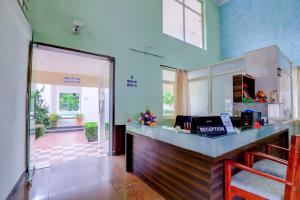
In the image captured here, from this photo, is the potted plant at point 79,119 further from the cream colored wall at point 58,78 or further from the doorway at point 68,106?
the cream colored wall at point 58,78

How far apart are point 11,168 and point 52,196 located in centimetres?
65


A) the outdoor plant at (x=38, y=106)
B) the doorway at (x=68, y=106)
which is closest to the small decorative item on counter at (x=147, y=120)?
the doorway at (x=68, y=106)

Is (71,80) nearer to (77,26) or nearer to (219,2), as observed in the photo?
(77,26)

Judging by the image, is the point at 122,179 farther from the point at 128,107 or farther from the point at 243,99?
the point at 243,99

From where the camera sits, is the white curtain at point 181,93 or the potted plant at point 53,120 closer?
the white curtain at point 181,93

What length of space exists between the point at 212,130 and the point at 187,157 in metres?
0.40

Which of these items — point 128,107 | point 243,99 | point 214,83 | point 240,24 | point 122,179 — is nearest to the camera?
point 122,179

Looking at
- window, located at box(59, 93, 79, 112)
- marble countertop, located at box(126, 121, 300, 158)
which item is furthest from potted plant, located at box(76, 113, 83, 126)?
marble countertop, located at box(126, 121, 300, 158)

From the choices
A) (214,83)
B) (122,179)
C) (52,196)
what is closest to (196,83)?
(214,83)

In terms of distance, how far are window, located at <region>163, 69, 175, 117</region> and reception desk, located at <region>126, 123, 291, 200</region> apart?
2.53 metres

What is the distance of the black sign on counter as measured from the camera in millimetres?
1425

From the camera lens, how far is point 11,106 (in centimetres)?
201

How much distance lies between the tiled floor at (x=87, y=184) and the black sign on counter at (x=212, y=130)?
3.63ft

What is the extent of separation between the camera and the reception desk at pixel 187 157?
4.53ft
